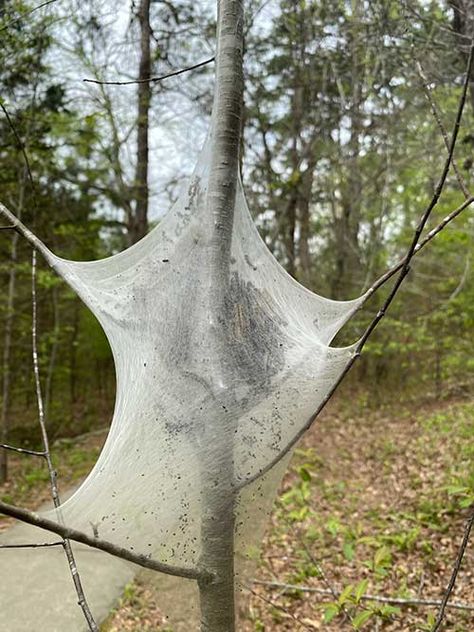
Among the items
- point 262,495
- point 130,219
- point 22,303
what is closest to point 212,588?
point 262,495

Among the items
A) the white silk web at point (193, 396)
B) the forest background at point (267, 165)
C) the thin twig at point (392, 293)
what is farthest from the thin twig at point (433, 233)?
the forest background at point (267, 165)

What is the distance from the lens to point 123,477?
1651 mm

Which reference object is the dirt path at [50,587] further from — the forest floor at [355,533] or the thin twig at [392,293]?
the thin twig at [392,293]

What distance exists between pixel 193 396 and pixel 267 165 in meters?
8.19

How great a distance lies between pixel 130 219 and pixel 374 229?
17.9 ft

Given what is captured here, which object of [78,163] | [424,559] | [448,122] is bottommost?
[424,559]

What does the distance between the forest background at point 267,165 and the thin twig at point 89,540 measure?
2.81 metres

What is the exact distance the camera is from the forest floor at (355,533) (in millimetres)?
3623

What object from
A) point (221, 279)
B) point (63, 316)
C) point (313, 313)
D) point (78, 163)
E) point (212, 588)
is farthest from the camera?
point (63, 316)

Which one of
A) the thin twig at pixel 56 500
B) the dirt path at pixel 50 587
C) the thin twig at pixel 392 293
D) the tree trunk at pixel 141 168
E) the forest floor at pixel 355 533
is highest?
the tree trunk at pixel 141 168

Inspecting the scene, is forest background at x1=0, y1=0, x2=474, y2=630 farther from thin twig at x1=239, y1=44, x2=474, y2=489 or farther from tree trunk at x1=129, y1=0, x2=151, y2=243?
thin twig at x1=239, y1=44, x2=474, y2=489

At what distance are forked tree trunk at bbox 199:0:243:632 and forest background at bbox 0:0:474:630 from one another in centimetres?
257

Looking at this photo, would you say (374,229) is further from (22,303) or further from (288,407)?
(288,407)

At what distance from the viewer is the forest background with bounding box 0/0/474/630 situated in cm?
575
